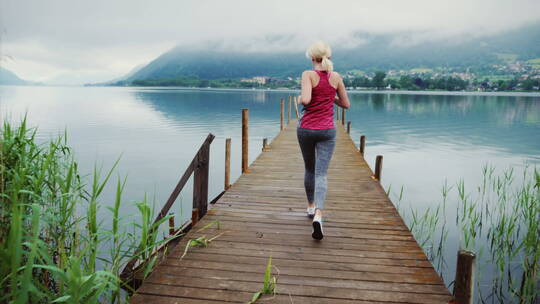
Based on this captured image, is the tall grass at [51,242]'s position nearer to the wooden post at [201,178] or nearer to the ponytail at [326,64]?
the wooden post at [201,178]

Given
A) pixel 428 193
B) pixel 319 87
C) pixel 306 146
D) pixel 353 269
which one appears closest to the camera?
pixel 353 269

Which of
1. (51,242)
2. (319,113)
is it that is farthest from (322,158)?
(51,242)

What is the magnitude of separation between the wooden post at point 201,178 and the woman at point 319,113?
1.59 meters

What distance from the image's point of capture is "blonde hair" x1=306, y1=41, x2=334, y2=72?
11.6 ft

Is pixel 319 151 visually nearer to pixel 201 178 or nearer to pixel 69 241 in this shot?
pixel 201 178

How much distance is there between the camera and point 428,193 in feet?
35.6

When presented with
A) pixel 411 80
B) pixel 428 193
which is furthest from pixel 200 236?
pixel 411 80

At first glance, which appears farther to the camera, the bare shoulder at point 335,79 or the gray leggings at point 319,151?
the gray leggings at point 319,151

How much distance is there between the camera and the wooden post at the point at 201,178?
4.94 m

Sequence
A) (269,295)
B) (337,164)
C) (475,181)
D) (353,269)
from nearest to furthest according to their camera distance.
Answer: (269,295) → (353,269) → (337,164) → (475,181)

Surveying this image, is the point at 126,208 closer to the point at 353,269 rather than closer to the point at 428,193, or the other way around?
the point at 353,269

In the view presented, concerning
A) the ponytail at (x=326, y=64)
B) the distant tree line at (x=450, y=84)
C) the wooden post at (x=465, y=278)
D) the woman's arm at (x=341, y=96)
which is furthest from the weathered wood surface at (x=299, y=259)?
the distant tree line at (x=450, y=84)

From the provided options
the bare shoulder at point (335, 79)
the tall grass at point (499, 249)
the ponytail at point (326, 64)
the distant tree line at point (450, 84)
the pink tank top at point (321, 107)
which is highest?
the distant tree line at point (450, 84)

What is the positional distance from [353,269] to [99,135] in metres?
21.8
